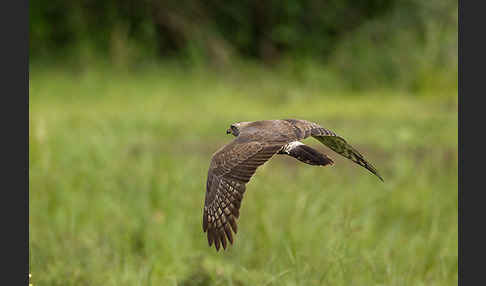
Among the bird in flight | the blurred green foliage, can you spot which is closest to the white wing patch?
the bird in flight

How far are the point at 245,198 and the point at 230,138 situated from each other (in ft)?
4.68

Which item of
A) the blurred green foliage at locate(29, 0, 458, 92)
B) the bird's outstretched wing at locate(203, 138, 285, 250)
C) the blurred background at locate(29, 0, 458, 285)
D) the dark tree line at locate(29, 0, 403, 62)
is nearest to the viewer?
the bird's outstretched wing at locate(203, 138, 285, 250)

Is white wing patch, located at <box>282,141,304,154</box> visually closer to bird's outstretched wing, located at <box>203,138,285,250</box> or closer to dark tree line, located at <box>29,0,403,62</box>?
bird's outstretched wing, located at <box>203,138,285,250</box>

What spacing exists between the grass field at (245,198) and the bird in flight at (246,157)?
0.95 meters

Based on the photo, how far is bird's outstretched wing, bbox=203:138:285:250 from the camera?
135cm

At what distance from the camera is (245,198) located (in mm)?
3824

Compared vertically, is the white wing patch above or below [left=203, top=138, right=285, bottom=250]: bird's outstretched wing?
above

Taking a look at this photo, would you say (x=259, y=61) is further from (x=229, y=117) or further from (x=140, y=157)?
(x=140, y=157)

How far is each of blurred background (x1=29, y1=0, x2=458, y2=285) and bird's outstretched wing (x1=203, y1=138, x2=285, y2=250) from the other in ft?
2.92

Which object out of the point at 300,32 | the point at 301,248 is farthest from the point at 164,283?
the point at 300,32

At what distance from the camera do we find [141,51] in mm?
8688

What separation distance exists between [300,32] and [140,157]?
508 centimetres

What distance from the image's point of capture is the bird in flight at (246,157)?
136 centimetres

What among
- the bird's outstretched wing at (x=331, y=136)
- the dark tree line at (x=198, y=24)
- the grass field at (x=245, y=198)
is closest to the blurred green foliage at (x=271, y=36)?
the dark tree line at (x=198, y=24)
